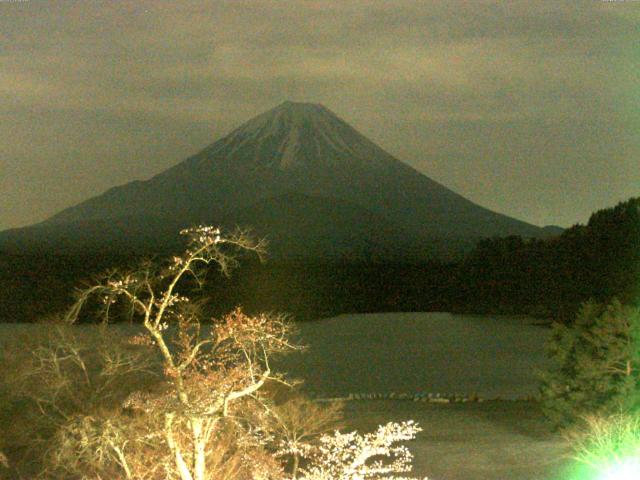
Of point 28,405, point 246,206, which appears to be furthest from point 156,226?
point 28,405

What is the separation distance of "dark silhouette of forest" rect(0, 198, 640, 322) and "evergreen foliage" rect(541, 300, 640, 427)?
67.3 ft

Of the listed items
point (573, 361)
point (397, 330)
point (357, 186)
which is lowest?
point (397, 330)

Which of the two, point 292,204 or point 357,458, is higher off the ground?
point 292,204

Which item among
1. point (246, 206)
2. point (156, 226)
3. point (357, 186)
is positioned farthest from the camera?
point (357, 186)

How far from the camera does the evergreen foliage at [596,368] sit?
1078 cm

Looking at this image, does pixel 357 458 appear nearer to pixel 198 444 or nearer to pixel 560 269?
pixel 198 444

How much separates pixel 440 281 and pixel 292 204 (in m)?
40.3

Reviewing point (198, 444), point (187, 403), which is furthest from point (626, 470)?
point (187, 403)

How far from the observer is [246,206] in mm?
92500

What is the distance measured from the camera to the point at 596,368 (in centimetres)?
1102

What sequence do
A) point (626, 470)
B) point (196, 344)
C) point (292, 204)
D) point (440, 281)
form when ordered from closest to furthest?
point (196, 344)
point (626, 470)
point (440, 281)
point (292, 204)

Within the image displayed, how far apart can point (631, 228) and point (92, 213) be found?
243 feet

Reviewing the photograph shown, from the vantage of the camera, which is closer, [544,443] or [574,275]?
[544,443]

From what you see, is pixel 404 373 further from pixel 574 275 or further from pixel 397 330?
pixel 574 275
